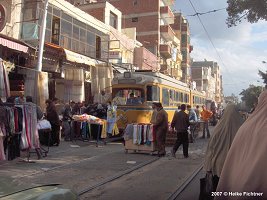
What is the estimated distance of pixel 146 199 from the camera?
677cm

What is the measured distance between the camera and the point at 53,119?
14133mm

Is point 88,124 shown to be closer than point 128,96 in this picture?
Yes

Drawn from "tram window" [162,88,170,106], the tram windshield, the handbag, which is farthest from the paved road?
"tram window" [162,88,170,106]

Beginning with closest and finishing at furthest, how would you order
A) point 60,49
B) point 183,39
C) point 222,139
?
1. point 222,139
2. point 60,49
3. point 183,39

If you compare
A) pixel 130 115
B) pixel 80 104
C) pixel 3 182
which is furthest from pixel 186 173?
pixel 80 104

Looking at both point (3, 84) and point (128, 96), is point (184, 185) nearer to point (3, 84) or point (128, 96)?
point (3, 84)

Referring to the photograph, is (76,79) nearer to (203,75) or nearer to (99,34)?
(99,34)

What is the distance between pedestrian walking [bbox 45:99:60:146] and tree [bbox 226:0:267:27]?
7.40m

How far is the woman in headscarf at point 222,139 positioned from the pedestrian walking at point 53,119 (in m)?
9.16

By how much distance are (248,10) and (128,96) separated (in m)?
7.16

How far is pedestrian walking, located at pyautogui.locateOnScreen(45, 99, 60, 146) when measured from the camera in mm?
13877

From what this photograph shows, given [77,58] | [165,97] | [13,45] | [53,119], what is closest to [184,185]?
[53,119]

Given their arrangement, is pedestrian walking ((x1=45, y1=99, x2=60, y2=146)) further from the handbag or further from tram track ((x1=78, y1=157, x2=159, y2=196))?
the handbag

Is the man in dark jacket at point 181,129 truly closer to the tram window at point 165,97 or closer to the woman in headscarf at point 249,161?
the tram window at point 165,97
